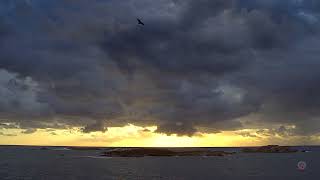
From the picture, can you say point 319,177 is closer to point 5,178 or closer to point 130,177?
point 130,177

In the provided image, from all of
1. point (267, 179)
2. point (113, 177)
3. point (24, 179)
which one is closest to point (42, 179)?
point (24, 179)

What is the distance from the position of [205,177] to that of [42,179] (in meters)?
45.1

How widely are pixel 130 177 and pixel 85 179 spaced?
42.5 ft

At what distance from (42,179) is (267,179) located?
200ft

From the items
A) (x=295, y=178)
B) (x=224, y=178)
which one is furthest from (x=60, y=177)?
(x=295, y=178)

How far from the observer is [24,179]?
125875mm

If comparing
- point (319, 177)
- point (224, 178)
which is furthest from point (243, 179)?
point (319, 177)

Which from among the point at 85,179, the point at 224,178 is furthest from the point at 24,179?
the point at 224,178

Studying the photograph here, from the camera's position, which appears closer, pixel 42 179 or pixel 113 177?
pixel 42 179

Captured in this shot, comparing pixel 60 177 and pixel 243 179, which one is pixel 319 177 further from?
pixel 60 177

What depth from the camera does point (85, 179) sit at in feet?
421

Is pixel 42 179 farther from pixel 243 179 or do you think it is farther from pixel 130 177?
pixel 243 179

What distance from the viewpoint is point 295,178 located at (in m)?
134

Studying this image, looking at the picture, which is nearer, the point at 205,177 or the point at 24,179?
the point at 24,179
